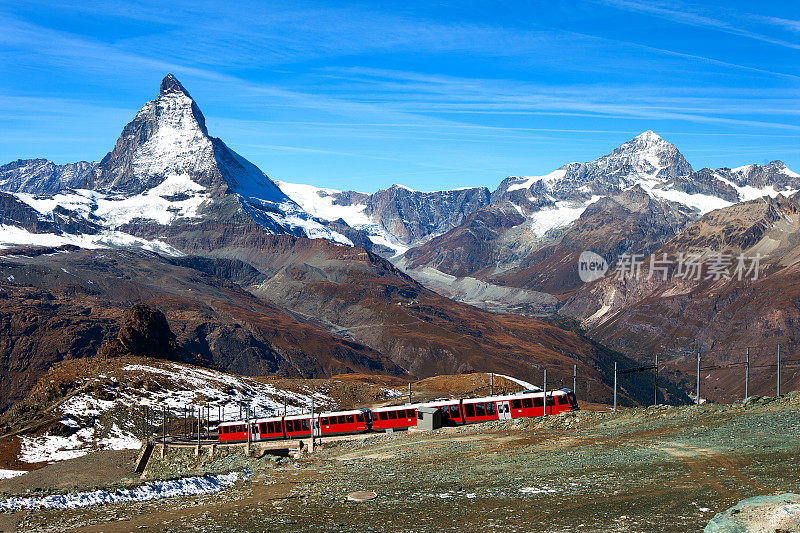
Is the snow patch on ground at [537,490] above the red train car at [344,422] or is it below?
above

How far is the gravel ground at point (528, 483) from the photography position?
28109 millimetres

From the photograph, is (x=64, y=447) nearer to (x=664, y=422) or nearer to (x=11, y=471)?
(x=11, y=471)

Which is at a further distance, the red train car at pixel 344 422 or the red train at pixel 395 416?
the red train car at pixel 344 422

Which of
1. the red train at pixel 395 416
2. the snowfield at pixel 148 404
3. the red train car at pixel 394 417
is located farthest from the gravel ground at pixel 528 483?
the snowfield at pixel 148 404

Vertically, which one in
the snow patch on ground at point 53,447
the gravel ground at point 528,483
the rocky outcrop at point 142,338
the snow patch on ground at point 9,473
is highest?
the rocky outcrop at point 142,338

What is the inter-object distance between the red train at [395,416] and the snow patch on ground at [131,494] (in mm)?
30430

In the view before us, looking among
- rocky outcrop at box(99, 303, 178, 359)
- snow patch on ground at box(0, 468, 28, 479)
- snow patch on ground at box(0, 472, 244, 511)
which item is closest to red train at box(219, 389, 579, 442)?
snow patch on ground at box(0, 468, 28, 479)

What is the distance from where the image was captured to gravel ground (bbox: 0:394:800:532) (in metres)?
28.1

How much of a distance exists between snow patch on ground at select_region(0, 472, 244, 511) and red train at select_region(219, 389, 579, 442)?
99.8ft

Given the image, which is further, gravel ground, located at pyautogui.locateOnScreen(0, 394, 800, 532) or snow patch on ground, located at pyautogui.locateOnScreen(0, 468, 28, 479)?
snow patch on ground, located at pyautogui.locateOnScreen(0, 468, 28, 479)

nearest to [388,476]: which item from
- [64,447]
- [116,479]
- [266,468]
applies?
[266,468]

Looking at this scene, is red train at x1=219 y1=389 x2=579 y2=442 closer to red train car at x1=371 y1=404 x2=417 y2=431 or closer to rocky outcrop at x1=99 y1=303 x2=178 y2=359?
red train car at x1=371 y1=404 x2=417 y2=431

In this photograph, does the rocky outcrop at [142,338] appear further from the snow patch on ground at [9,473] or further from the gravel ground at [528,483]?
the gravel ground at [528,483]

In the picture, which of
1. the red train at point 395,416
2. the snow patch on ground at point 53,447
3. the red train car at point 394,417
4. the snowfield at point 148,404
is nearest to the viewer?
the red train at point 395,416
